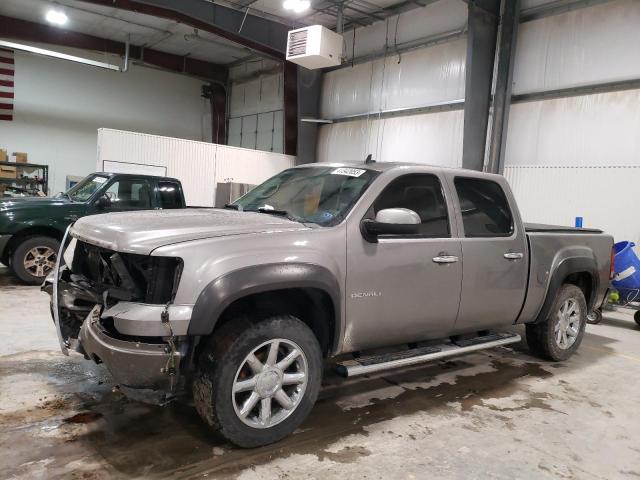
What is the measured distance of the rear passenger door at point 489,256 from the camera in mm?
3677

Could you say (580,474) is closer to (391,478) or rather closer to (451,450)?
(451,450)

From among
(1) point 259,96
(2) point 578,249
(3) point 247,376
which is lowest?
(3) point 247,376

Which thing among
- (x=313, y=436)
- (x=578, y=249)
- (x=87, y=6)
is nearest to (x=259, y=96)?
(x=87, y=6)

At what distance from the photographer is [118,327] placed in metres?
2.39

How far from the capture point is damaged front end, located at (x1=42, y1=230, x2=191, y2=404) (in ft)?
7.72

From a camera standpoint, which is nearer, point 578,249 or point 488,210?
point 488,210

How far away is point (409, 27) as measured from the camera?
42.0 feet

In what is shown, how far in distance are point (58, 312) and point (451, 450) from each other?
2.47 metres

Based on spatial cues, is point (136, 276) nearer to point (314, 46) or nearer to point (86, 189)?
point (86, 189)

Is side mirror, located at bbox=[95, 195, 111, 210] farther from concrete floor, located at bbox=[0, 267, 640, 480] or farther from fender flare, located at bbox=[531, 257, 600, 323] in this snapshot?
fender flare, located at bbox=[531, 257, 600, 323]

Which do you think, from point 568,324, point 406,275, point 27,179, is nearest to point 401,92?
point 568,324

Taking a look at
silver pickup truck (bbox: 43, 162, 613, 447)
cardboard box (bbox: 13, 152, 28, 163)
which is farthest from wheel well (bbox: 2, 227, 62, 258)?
cardboard box (bbox: 13, 152, 28, 163)

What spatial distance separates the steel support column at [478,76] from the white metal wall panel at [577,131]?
2.10 ft

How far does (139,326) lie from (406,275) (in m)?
1.72
